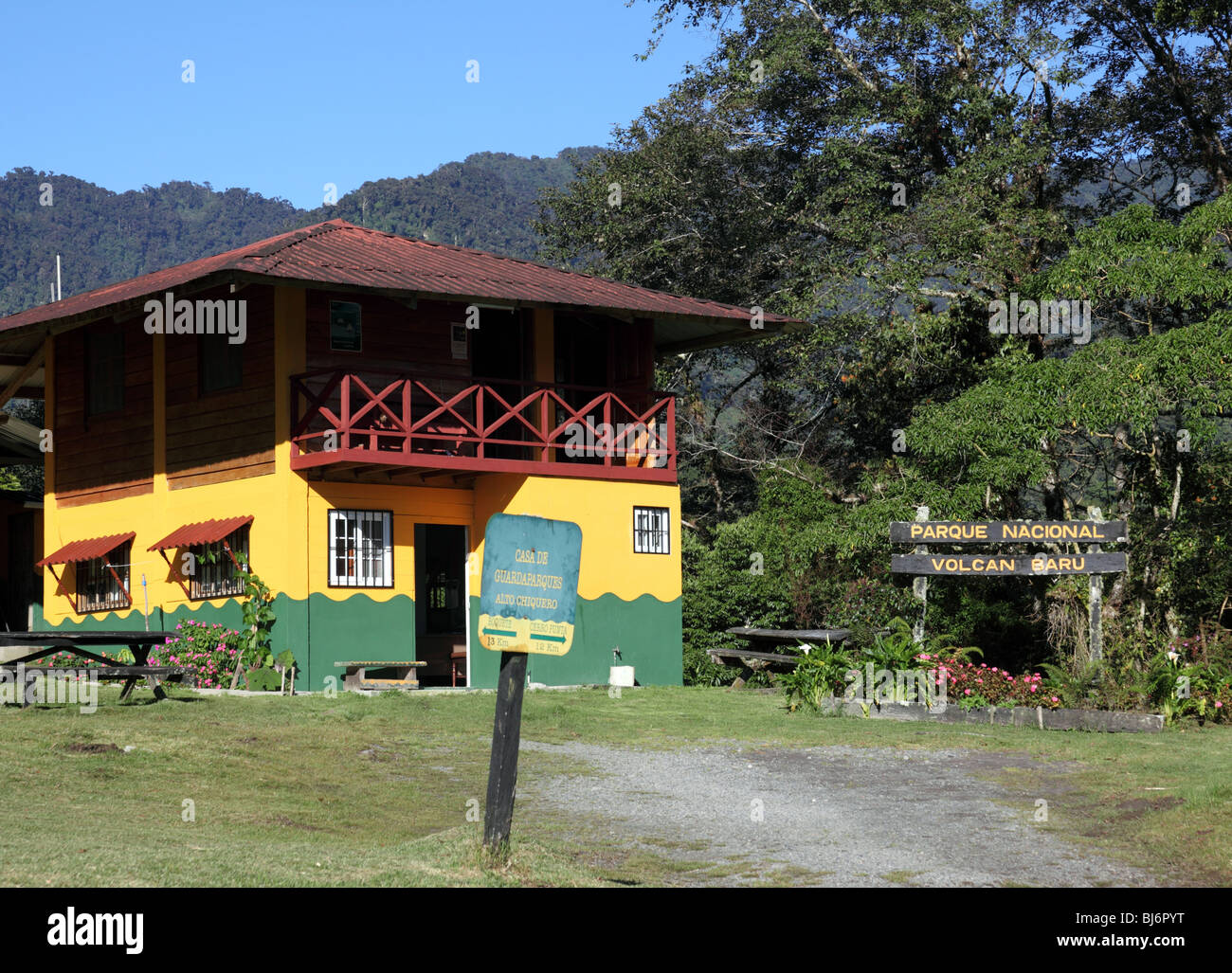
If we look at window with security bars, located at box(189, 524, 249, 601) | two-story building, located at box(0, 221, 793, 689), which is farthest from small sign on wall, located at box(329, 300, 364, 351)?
window with security bars, located at box(189, 524, 249, 601)

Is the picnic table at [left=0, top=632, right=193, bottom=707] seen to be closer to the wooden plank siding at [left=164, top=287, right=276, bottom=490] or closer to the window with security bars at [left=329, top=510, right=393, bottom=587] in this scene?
the window with security bars at [left=329, top=510, right=393, bottom=587]

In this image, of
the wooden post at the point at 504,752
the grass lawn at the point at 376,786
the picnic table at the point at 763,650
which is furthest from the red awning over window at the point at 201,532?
the wooden post at the point at 504,752

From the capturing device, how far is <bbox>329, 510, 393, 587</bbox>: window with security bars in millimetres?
20609

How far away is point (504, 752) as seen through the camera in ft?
27.9

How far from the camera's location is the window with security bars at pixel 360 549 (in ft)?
67.6

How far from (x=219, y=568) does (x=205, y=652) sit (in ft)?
4.54

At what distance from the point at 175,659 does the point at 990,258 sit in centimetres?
1513

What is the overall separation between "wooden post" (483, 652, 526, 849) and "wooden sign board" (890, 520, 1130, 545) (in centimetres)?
1108

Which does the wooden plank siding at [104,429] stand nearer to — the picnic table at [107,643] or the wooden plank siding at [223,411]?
the wooden plank siding at [223,411]

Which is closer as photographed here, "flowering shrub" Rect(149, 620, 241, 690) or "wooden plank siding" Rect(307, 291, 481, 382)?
"flowering shrub" Rect(149, 620, 241, 690)

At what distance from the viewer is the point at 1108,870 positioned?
916 centimetres

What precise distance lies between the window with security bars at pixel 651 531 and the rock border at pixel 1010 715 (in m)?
5.57

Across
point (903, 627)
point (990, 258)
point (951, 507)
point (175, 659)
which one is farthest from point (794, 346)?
point (175, 659)
